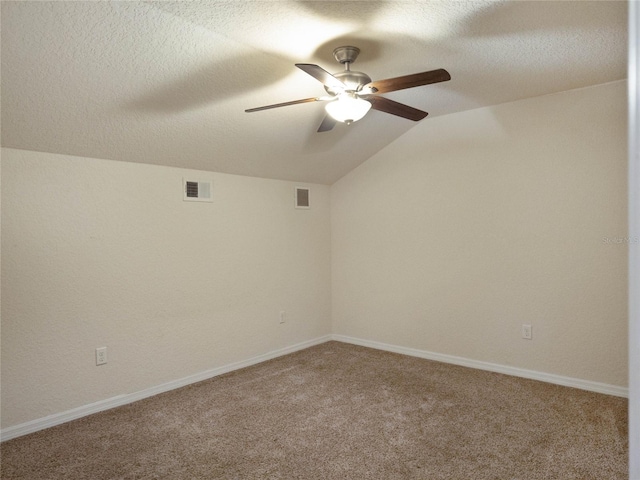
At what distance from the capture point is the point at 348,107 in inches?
87.5

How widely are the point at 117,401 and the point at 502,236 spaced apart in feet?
10.9

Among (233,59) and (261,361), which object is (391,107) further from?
(261,361)

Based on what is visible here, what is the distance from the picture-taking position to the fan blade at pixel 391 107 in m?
2.37

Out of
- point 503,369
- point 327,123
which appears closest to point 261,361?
point 503,369

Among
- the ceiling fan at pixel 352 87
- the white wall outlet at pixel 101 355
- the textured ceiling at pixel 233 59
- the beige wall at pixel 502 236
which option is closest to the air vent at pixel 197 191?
the textured ceiling at pixel 233 59

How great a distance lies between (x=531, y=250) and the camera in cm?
345

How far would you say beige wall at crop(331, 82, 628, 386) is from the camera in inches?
123

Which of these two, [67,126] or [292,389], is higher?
[67,126]

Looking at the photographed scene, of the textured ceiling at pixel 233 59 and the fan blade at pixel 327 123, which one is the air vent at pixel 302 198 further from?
the fan blade at pixel 327 123

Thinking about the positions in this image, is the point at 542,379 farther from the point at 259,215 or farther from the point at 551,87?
the point at 259,215

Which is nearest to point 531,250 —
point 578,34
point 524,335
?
point 524,335

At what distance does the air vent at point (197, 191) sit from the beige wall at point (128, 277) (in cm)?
5

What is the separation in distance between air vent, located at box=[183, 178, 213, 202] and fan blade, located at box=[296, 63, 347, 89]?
69.5 inches

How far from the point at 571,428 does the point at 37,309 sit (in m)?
3.43
